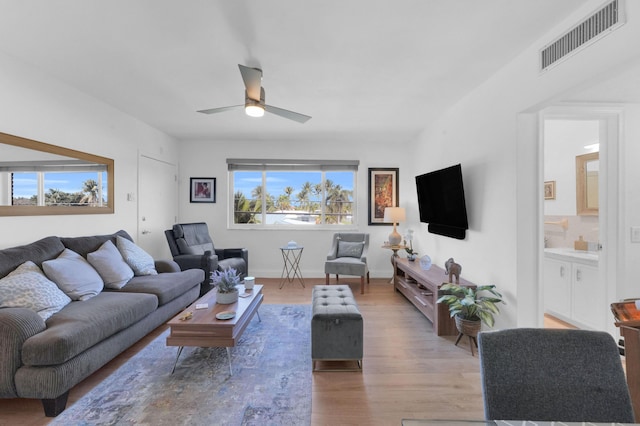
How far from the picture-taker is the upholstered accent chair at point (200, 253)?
158 inches

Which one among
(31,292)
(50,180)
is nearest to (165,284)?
(31,292)

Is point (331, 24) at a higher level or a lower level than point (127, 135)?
higher

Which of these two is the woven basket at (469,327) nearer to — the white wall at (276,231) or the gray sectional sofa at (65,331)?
the white wall at (276,231)

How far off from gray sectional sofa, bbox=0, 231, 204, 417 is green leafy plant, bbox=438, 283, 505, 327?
9.30ft

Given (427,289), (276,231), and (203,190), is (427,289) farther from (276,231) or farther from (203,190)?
(203,190)

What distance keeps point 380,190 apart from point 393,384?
3.76 metres

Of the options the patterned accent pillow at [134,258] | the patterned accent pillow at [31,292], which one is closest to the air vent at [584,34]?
the patterned accent pillow at [31,292]

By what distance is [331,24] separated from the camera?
2014 mm

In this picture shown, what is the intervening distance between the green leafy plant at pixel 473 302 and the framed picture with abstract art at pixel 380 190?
8.61 feet

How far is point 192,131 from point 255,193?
1513 millimetres

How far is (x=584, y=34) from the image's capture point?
5.94 feet

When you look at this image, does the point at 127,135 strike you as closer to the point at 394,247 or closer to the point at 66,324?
the point at 66,324

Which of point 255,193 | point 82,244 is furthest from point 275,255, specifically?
point 82,244

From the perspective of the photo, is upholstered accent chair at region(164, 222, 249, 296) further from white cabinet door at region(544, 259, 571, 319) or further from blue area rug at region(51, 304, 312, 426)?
white cabinet door at region(544, 259, 571, 319)
